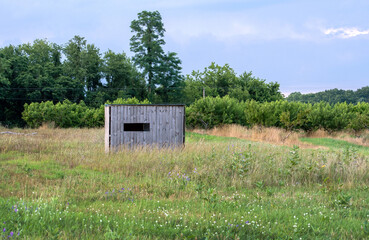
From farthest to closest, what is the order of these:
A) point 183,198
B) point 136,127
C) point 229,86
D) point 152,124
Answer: point 229,86
point 136,127
point 152,124
point 183,198

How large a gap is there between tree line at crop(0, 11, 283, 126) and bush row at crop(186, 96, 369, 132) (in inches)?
646

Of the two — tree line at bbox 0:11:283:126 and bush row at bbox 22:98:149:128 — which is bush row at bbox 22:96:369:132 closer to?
bush row at bbox 22:98:149:128

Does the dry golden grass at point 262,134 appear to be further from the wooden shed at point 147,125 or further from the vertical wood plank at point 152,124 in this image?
the vertical wood plank at point 152,124

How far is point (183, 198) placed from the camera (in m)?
6.29

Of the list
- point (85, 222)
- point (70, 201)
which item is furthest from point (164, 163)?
point (85, 222)

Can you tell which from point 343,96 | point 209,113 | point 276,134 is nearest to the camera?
point 276,134

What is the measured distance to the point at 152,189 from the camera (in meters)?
7.09

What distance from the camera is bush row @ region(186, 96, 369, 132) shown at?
27.3 metres

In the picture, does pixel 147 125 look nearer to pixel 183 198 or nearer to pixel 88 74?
pixel 183 198

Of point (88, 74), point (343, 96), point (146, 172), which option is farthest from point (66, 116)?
point (343, 96)

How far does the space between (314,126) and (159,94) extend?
24.5 metres

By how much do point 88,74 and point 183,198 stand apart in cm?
4266

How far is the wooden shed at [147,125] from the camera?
1420 cm

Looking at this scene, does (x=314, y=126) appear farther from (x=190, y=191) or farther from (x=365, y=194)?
(x=190, y=191)
